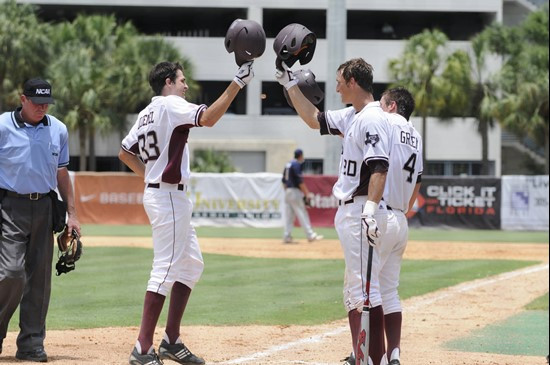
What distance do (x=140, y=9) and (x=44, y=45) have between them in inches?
329

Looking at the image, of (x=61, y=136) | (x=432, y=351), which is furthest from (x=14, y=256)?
(x=432, y=351)

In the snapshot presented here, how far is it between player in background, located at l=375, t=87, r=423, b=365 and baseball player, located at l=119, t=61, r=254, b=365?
1.27 metres

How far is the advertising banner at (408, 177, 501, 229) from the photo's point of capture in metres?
32.1

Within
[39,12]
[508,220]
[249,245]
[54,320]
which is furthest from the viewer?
[39,12]

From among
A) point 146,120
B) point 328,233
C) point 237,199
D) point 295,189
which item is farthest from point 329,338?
point 237,199

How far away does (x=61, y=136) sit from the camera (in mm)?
8531

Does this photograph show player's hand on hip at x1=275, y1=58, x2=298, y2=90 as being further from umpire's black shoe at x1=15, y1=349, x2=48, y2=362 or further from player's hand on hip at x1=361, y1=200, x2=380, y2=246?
umpire's black shoe at x1=15, y1=349, x2=48, y2=362

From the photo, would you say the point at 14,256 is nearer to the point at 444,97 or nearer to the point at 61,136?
the point at 61,136

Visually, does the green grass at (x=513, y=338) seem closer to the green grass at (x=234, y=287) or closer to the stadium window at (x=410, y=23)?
the green grass at (x=234, y=287)

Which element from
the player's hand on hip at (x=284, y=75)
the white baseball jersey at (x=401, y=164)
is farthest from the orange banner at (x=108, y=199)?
the white baseball jersey at (x=401, y=164)

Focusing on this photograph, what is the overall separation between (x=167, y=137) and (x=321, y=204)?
24.5 m

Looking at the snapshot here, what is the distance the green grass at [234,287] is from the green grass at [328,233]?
7.24m

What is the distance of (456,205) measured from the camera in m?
32.2

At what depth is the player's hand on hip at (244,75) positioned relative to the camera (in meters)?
7.57
